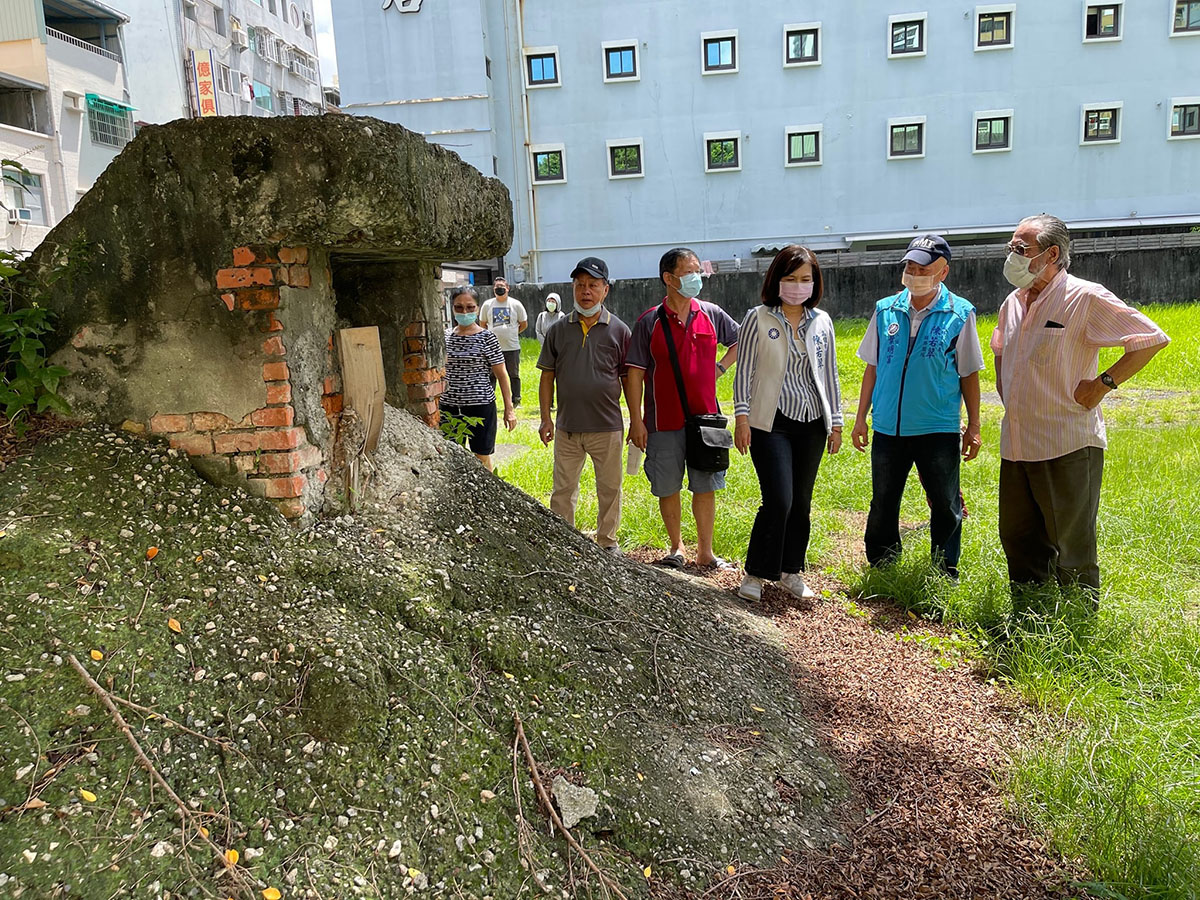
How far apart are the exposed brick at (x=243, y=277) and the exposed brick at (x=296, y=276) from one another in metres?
0.07

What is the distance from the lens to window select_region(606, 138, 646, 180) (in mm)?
25641

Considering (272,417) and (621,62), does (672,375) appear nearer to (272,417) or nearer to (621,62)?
(272,417)

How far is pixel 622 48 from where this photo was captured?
25.4m

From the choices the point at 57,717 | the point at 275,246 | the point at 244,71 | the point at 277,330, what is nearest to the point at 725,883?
the point at 57,717

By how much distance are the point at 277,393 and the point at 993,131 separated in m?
26.7

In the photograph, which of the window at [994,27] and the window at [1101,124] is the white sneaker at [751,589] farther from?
the window at [1101,124]

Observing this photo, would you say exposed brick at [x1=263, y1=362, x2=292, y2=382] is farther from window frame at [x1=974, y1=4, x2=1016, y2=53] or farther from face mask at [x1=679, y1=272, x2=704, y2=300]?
window frame at [x1=974, y1=4, x2=1016, y2=53]

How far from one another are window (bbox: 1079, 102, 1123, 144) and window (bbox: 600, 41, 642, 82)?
504 inches

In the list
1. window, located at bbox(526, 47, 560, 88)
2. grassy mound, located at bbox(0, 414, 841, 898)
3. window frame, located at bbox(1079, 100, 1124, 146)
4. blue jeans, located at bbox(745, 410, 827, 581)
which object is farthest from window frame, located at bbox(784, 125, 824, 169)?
grassy mound, located at bbox(0, 414, 841, 898)

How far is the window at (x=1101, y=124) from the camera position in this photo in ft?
80.2

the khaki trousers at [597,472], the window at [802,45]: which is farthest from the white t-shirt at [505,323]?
the window at [802,45]

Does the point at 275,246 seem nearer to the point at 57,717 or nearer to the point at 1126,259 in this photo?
the point at 57,717

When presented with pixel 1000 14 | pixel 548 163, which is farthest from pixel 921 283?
pixel 1000 14

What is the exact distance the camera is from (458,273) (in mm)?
24344
